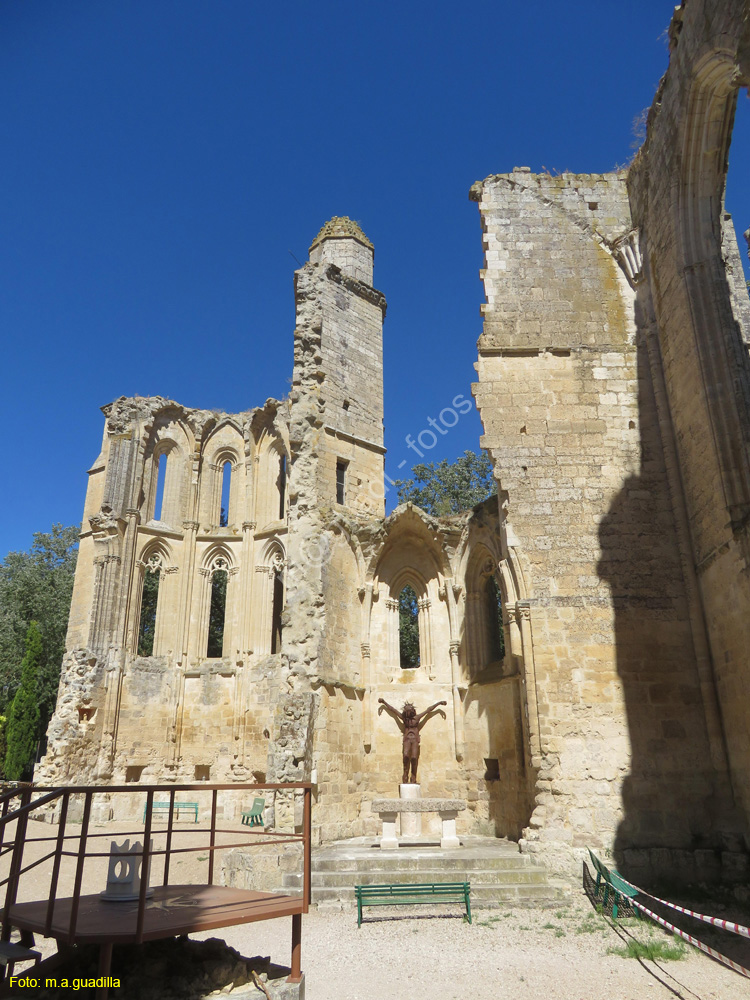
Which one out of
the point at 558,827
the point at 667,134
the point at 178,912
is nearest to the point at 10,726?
the point at 558,827

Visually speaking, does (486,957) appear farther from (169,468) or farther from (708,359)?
(169,468)

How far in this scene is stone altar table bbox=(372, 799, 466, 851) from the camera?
32.4 feet

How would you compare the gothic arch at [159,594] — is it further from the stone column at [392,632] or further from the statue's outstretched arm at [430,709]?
the statue's outstretched arm at [430,709]

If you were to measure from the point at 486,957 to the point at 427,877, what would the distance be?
231 centimetres

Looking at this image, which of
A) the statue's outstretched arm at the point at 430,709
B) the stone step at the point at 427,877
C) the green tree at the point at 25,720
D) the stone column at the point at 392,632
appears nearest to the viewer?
the stone step at the point at 427,877

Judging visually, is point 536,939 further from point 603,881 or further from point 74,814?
point 74,814

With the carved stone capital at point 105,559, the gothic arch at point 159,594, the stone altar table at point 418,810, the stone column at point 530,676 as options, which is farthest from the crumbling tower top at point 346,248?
the stone altar table at point 418,810

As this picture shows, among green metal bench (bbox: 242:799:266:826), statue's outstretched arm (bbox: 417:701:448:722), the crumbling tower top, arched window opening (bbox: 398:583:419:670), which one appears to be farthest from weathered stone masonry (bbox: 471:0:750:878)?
arched window opening (bbox: 398:583:419:670)

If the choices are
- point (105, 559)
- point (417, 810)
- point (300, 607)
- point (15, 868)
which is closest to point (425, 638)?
point (300, 607)

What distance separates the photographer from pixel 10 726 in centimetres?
2130

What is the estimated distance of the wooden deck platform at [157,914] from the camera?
325 centimetres

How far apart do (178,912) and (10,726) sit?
21.0 m

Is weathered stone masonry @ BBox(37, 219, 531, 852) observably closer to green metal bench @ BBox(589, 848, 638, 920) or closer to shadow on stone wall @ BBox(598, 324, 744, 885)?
shadow on stone wall @ BBox(598, 324, 744, 885)

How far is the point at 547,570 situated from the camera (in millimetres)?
9594
